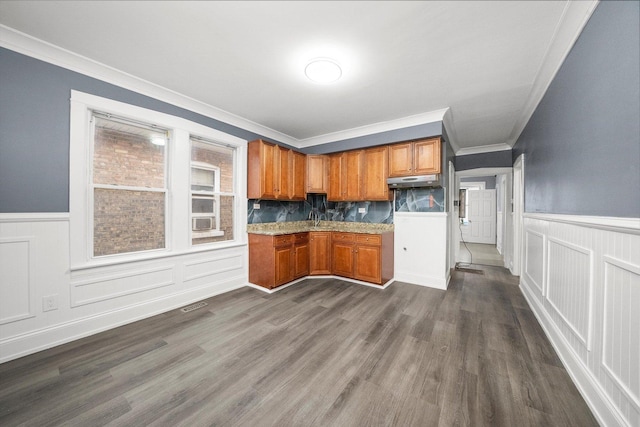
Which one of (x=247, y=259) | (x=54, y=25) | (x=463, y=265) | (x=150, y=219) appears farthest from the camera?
(x=463, y=265)

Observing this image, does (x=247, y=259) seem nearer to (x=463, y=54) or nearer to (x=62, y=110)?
(x=62, y=110)

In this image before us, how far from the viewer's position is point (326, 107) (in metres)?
3.21

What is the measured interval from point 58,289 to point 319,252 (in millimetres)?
3182

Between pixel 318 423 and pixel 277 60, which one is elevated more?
pixel 277 60

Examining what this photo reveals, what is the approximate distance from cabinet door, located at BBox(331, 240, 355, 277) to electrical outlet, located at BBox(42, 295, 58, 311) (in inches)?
134

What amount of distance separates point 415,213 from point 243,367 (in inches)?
131

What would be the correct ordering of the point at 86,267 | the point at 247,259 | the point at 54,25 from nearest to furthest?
the point at 54,25 < the point at 86,267 < the point at 247,259

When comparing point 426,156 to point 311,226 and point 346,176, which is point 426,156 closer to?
point 346,176

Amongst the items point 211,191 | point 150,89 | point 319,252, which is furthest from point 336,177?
point 150,89

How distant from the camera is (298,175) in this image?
4.29 metres

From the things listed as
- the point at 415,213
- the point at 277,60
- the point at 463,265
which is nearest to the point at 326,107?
the point at 277,60

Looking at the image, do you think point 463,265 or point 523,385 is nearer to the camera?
point 523,385

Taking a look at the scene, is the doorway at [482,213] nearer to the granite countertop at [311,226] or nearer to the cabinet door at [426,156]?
the granite countertop at [311,226]

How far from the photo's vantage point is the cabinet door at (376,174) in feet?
12.7
